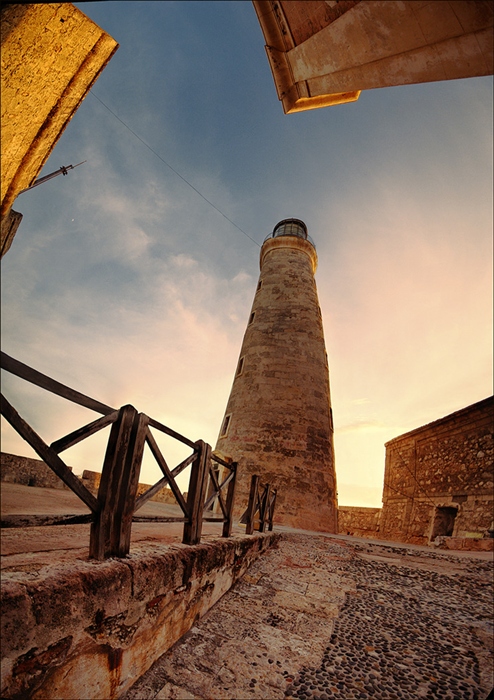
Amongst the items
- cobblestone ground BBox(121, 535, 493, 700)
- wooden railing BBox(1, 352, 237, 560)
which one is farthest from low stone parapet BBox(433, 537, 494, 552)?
wooden railing BBox(1, 352, 237, 560)

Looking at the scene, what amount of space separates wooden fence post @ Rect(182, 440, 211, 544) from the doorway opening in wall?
36.2 feet

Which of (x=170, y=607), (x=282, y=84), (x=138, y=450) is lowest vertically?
(x=170, y=607)

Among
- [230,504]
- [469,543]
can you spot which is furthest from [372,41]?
[469,543]

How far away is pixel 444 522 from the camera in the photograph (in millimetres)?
11180

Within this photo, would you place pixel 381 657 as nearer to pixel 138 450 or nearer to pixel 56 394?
pixel 138 450

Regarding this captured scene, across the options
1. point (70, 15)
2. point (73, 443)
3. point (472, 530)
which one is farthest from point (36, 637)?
point (472, 530)

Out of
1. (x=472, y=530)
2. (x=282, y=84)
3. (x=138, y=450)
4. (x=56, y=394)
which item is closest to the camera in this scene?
(x=56, y=394)

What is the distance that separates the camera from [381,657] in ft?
8.84

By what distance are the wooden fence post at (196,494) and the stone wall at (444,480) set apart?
960 centimetres

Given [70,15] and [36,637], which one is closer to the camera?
[36,637]

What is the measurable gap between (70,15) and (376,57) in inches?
76.5

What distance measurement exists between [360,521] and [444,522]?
6206mm

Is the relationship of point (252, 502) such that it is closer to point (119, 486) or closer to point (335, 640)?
point (335, 640)

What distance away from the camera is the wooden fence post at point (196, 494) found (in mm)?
2812
